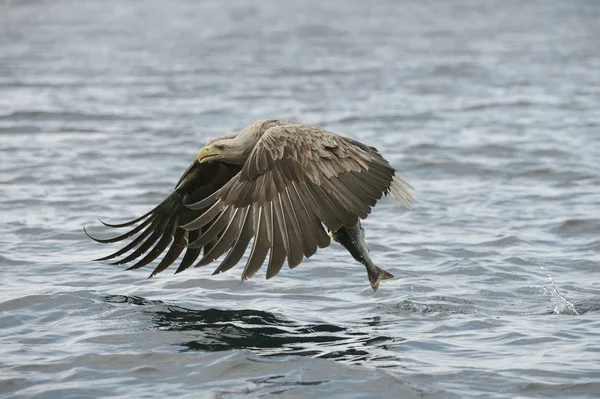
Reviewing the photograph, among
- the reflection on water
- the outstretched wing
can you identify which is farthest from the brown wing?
the outstretched wing

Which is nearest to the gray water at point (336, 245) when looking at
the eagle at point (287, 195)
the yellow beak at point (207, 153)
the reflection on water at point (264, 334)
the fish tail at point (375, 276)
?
the reflection on water at point (264, 334)

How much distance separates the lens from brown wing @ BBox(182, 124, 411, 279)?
6.01 meters

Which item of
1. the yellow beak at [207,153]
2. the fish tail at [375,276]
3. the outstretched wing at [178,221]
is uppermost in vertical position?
the yellow beak at [207,153]

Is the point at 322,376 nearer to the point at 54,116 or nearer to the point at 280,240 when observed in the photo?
the point at 280,240

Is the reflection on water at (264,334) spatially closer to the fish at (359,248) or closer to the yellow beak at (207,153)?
the fish at (359,248)

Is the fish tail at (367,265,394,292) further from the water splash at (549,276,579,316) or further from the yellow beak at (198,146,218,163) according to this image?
the yellow beak at (198,146,218,163)

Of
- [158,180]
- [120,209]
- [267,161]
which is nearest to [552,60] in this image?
[158,180]

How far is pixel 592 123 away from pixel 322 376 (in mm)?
10089

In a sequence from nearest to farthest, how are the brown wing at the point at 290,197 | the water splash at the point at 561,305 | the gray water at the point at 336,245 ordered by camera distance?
1. the gray water at the point at 336,245
2. the brown wing at the point at 290,197
3. the water splash at the point at 561,305

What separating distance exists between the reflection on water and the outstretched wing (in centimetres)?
48

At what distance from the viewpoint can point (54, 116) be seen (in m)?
15.6

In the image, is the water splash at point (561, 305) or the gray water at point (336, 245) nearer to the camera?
the gray water at point (336, 245)

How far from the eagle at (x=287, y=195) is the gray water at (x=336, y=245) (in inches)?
22.8

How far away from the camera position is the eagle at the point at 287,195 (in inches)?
237
